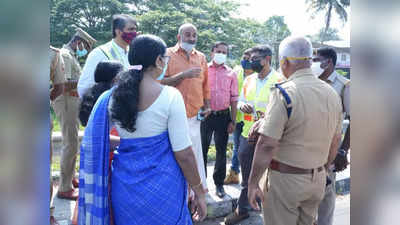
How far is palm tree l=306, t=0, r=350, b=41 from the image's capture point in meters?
37.2

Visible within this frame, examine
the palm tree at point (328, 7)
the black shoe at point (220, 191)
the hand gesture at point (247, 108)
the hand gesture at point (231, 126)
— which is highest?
the palm tree at point (328, 7)

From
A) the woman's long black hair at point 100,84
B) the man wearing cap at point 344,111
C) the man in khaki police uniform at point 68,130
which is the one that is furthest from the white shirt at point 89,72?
the man wearing cap at point 344,111

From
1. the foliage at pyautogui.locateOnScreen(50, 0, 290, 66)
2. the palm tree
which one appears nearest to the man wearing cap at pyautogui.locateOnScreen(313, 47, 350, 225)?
the foliage at pyautogui.locateOnScreen(50, 0, 290, 66)

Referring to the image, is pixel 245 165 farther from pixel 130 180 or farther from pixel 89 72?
pixel 130 180

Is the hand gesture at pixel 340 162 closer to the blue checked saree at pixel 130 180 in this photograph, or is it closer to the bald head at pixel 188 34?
the blue checked saree at pixel 130 180

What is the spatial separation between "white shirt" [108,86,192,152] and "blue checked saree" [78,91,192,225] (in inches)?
1.4

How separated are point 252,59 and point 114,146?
88.5 inches

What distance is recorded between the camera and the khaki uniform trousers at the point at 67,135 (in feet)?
12.6

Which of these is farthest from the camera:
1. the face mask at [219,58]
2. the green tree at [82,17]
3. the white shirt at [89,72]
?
the green tree at [82,17]

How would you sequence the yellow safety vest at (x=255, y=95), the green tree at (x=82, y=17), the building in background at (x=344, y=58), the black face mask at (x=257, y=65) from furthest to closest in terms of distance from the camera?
the green tree at (x=82, y=17)
the black face mask at (x=257, y=65)
the yellow safety vest at (x=255, y=95)
the building in background at (x=344, y=58)

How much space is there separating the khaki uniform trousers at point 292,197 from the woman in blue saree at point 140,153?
62cm

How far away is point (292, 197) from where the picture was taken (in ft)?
7.42

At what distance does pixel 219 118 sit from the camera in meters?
4.38

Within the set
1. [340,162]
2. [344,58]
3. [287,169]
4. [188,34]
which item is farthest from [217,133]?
[344,58]
